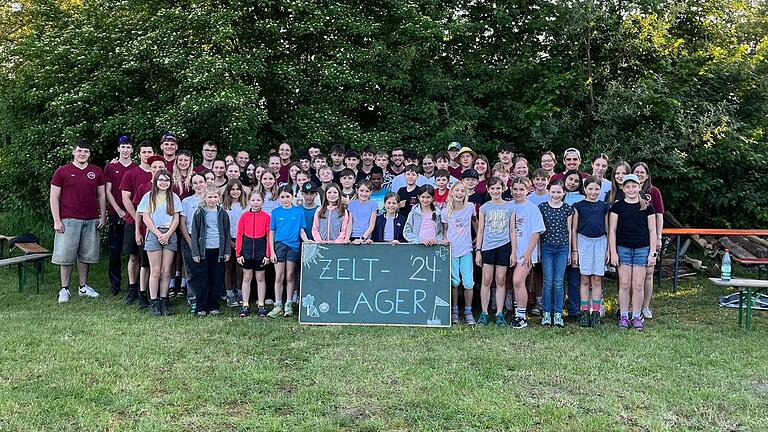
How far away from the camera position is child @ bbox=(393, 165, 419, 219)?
7.12 m

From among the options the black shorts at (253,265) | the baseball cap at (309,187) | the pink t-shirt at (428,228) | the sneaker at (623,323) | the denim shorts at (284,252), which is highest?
the baseball cap at (309,187)

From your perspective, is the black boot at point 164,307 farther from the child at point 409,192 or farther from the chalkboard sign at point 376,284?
the child at point 409,192

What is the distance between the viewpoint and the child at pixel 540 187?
673cm

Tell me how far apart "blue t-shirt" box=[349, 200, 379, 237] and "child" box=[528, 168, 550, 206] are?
1.80 metres

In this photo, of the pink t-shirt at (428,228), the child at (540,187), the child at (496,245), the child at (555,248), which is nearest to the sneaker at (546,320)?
the child at (555,248)

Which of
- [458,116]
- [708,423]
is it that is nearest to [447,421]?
[708,423]

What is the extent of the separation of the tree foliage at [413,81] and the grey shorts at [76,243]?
7.35ft

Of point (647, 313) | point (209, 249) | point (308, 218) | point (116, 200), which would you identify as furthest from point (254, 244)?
point (647, 313)

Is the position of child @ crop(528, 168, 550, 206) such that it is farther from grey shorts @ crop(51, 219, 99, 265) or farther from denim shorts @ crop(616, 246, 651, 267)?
grey shorts @ crop(51, 219, 99, 265)

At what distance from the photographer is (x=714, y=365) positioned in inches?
203

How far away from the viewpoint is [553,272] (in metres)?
6.57

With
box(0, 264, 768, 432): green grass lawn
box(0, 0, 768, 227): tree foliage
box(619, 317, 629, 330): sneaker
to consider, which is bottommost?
box(0, 264, 768, 432): green grass lawn

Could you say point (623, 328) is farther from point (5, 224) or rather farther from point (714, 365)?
point (5, 224)

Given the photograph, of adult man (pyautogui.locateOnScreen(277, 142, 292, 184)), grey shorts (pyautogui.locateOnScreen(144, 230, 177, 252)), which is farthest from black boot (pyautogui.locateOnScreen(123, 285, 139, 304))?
adult man (pyautogui.locateOnScreen(277, 142, 292, 184))
